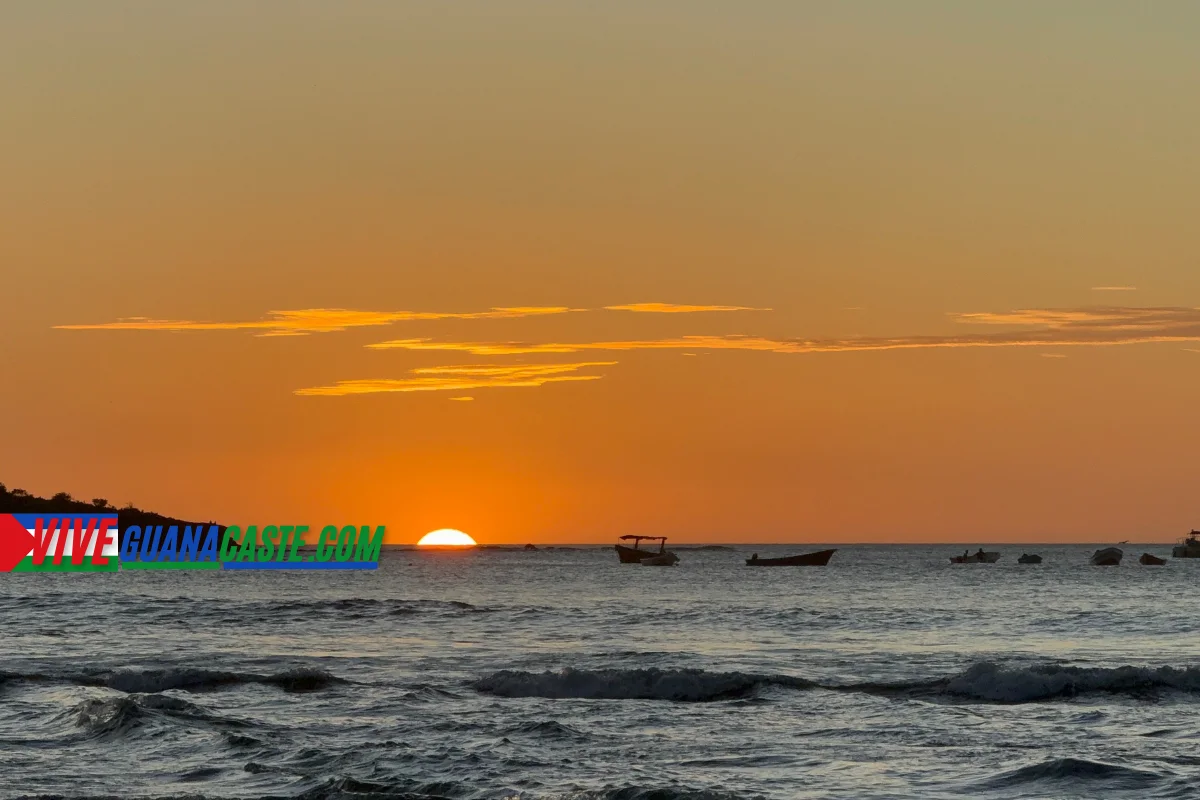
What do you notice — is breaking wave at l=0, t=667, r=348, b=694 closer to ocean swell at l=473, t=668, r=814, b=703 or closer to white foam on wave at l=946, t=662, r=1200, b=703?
ocean swell at l=473, t=668, r=814, b=703

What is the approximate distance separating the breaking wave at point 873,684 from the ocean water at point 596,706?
0.32 ft

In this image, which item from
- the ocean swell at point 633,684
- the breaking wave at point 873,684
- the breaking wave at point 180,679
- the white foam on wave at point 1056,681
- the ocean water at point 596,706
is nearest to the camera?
the ocean water at point 596,706

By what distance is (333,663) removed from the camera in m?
50.0

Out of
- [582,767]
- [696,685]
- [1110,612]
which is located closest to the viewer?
[582,767]

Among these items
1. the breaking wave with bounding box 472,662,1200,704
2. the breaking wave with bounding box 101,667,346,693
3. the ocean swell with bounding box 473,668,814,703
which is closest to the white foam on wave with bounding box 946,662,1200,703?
the breaking wave with bounding box 472,662,1200,704

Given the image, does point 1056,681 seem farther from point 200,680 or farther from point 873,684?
point 200,680

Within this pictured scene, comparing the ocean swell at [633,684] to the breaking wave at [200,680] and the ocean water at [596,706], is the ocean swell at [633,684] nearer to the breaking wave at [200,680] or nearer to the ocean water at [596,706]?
the ocean water at [596,706]

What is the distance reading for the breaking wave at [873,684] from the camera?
129 ft

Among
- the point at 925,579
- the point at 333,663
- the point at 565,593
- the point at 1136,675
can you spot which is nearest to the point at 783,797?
the point at 1136,675

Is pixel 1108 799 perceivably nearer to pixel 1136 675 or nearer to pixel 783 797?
pixel 783 797

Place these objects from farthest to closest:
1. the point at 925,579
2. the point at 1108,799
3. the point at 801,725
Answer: the point at 925,579
the point at 801,725
the point at 1108,799

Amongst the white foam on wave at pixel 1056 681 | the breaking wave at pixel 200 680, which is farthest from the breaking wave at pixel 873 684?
the breaking wave at pixel 200 680

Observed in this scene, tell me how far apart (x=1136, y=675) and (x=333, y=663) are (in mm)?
25697

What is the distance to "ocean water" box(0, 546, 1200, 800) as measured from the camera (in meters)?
26.3
